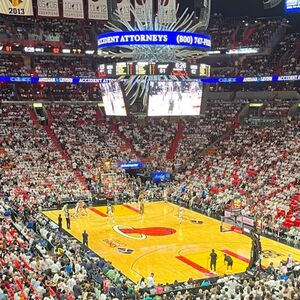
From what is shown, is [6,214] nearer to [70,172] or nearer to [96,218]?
[96,218]

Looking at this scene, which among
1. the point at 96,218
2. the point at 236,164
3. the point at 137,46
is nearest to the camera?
the point at 137,46

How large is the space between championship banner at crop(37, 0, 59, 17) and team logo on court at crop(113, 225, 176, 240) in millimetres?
23368

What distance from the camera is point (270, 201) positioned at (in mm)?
31391

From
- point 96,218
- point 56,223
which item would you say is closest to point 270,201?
point 96,218

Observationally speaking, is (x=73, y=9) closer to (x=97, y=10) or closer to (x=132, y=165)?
(x=97, y=10)

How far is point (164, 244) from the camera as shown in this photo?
26250 millimetres

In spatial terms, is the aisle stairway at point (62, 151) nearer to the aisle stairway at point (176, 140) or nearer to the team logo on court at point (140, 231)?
the aisle stairway at point (176, 140)

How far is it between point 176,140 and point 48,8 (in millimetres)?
15949

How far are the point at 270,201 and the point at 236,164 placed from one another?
7.91 meters

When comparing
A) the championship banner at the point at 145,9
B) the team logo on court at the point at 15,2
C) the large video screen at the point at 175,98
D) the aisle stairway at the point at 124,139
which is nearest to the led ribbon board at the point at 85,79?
the aisle stairway at the point at 124,139

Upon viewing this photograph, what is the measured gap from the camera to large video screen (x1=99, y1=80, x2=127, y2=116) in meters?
28.8

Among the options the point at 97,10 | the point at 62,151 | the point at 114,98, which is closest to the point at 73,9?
the point at 97,10

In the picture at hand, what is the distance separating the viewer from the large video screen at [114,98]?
28.8 metres

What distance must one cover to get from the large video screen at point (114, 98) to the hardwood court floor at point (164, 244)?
21.4 ft
